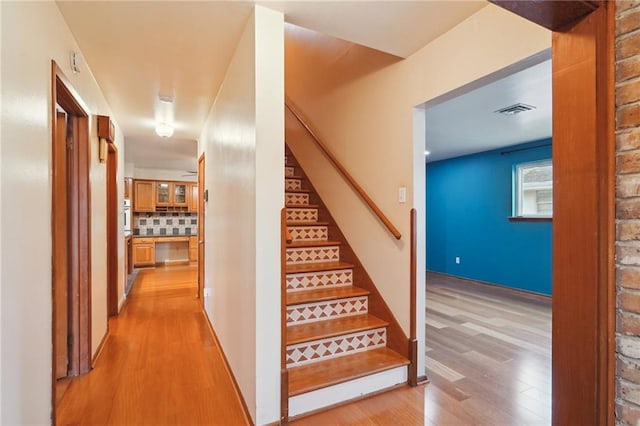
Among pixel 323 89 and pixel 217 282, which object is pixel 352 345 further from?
pixel 323 89

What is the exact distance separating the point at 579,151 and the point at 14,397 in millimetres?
2208

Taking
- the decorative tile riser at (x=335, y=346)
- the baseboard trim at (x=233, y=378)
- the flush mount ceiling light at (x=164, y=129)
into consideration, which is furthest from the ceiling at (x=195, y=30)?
the baseboard trim at (x=233, y=378)

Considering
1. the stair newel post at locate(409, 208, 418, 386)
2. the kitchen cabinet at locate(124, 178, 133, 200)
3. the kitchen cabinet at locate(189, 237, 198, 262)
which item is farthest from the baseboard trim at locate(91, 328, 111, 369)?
the kitchen cabinet at locate(189, 237, 198, 262)

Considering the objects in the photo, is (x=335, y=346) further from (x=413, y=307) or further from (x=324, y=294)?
(x=413, y=307)

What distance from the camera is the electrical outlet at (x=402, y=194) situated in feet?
7.30

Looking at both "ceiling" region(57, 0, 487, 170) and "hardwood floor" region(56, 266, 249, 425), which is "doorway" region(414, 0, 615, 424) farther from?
"hardwood floor" region(56, 266, 249, 425)

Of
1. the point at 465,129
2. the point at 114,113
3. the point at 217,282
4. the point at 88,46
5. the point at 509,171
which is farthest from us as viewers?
the point at 509,171

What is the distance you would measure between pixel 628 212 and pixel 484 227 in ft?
15.7

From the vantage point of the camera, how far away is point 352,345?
2246 mm

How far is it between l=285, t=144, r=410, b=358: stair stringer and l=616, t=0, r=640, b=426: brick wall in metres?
1.29

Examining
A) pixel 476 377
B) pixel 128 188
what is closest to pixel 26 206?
pixel 476 377

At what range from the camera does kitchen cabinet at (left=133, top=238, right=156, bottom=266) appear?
6973 mm

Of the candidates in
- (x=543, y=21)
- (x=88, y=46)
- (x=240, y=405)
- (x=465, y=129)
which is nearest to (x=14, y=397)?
(x=240, y=405)

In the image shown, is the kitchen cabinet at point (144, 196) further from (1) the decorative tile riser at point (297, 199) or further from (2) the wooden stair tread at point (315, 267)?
(2) the wooden stair tread at point (315, 267)
